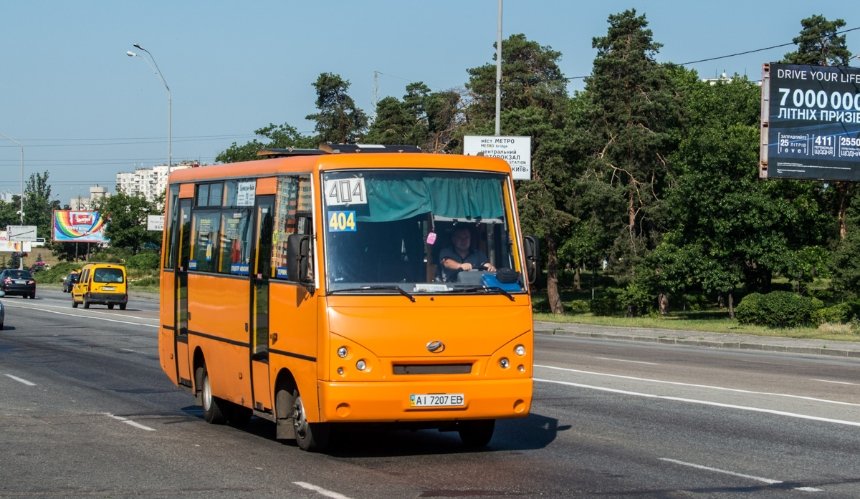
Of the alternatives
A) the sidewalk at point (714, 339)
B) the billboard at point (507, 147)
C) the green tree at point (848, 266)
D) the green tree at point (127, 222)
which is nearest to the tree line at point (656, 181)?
the green tree at point (848, 266)

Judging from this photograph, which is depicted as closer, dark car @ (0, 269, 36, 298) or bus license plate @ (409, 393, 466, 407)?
bus license plate @ (409, 393, 466, 407)

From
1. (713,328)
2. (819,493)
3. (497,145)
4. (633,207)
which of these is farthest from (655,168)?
(819,493)

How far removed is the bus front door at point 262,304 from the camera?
11.9 metres

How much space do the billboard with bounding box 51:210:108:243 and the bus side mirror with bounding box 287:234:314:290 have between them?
423 feet

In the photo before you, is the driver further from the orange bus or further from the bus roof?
the bus roof

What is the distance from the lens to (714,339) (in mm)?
33188

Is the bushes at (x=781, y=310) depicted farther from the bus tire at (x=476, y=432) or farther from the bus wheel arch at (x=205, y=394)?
the bus tire at (x=476, y=432)

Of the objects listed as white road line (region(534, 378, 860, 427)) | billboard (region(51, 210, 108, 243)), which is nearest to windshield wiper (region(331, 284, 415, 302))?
white road line (region(534, 378, 860, 427))

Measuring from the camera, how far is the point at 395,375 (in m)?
10.6

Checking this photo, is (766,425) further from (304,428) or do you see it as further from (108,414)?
(108,414)

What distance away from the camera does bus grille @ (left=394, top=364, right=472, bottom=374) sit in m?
10.6

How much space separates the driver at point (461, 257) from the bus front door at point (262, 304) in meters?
1.84

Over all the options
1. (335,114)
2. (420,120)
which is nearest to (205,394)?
(420,120)

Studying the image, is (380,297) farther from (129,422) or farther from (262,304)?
(129,422)
